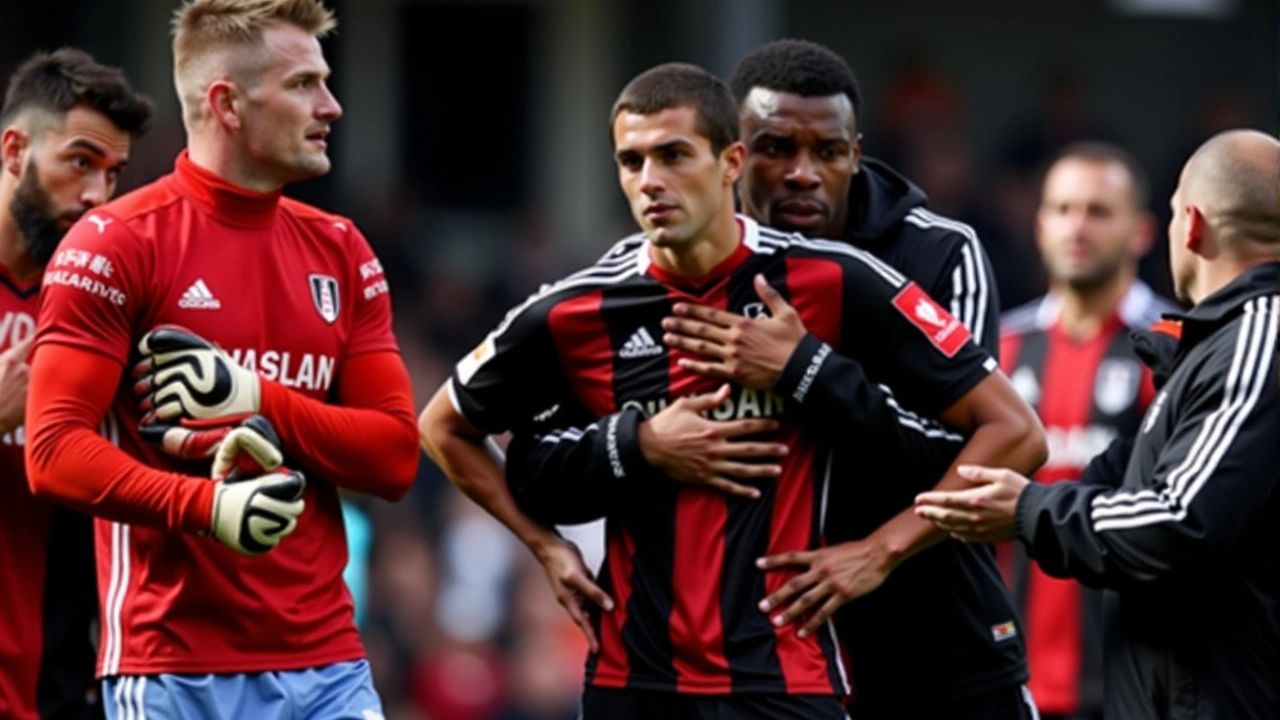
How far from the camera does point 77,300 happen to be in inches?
208

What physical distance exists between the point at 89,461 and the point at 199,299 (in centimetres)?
47

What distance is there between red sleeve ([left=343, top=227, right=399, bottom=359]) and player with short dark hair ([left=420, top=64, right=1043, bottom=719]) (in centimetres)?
34

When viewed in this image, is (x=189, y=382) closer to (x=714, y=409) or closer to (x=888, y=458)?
(x=714, y=409)

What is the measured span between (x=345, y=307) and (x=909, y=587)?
1.64 meters

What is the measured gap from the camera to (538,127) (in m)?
16.4

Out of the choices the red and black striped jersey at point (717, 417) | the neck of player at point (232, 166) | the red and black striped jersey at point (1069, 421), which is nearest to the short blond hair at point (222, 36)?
the neck of player at point (232, 166)

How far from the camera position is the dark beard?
5.98 meters

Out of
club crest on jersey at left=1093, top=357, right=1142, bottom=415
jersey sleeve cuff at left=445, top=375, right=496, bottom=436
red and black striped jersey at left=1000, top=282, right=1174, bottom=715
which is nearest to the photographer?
jersey sleeve cuff at left=445, top=375, right=496, bottom=436

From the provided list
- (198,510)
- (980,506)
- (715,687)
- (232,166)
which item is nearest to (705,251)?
(980,506)

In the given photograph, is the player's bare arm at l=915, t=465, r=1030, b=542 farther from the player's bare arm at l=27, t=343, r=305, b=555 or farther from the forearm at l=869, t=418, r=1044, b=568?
the player's bare arm at l=27, t=343, r=305, b=555

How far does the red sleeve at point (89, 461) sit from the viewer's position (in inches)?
203

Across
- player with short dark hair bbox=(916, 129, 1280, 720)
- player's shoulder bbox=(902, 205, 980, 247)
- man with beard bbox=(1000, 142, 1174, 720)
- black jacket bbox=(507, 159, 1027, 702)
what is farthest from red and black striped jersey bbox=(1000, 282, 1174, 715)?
player with short dark hair bbox=(916, 129, 1280, 720)

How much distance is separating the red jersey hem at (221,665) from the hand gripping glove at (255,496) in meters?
0.35

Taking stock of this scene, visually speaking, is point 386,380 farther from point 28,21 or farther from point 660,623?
point 28,21
